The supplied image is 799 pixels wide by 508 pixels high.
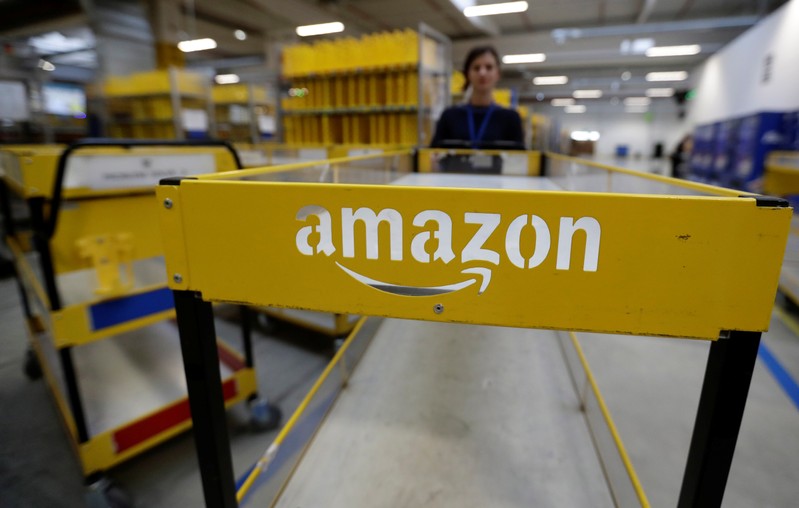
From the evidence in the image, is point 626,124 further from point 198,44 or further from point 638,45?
point 198,44

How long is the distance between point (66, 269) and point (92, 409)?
26.4 inches

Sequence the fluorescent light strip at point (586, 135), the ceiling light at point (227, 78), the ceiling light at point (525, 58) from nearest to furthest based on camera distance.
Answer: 1. the ceiling light at point (525, 58)
2. the ceiling light at point (227, 78)
3. the fluorescent light strip at point (586, 135)

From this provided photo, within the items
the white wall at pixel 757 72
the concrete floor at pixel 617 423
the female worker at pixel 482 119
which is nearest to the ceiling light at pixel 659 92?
the white wall at pixel 757 72

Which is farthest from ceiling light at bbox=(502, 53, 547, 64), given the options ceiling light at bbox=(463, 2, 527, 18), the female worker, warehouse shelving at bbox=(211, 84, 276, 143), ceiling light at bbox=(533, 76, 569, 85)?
the female worker

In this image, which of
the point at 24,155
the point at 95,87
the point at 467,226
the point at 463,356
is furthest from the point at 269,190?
the point at 95,87

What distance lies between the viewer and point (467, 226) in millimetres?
625

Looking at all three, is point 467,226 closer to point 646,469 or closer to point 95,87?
point 646,469

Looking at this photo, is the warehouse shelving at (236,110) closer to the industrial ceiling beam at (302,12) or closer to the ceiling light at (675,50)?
the industrial ceiling beam at (302,12)

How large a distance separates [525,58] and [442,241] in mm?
13834

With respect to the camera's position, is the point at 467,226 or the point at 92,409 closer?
the point at 467,226

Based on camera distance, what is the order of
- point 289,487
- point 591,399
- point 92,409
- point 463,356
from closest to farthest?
point 289,487, point 591,399, point 463,356, point 92,409

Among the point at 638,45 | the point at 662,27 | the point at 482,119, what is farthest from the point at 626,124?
the point at 482,119

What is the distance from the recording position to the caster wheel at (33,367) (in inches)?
99.8

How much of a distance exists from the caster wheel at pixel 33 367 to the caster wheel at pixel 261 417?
1488mm
